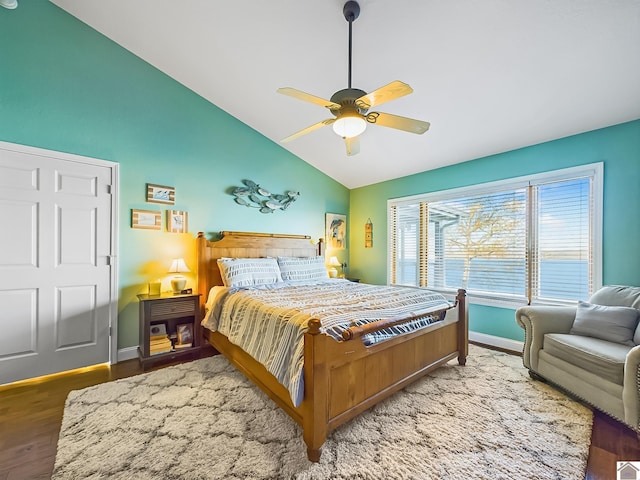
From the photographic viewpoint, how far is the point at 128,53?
311 cm

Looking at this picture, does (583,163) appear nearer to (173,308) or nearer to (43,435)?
(173,308)

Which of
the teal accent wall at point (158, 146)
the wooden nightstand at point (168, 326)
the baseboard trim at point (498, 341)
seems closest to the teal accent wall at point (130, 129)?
the teal accent wall at point (158, 146)

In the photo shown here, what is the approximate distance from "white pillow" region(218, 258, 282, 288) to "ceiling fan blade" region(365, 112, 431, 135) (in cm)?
216

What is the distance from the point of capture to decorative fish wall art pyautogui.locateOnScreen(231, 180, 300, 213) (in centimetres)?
390

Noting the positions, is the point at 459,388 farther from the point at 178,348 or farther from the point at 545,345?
the point at 178,348

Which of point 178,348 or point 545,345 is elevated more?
point 545,345

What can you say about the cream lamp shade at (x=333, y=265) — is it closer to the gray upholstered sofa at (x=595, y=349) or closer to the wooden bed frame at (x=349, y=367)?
the wooden bed frame at (x=349, y=367)

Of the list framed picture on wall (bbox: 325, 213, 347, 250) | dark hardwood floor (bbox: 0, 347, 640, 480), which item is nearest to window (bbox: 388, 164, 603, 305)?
framed picture on wall (bbox: 325, 213, 347, 250)

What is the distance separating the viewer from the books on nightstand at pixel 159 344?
2.92 meters

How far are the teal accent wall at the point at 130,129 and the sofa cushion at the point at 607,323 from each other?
3.65m

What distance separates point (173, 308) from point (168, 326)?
0.37 meters

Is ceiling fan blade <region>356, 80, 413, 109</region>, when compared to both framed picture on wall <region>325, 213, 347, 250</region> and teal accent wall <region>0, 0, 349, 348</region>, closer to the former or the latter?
teal accent wall <region>0, 0, 349, 348</region>

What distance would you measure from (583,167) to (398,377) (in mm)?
2960

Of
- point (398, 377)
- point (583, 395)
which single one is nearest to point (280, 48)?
point (398, 377)
